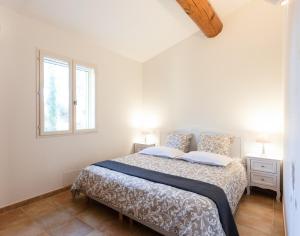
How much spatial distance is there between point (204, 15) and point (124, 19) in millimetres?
1247

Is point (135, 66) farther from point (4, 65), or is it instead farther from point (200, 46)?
point (4, 65)

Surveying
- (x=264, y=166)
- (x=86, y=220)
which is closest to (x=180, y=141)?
(x=264, y=166)

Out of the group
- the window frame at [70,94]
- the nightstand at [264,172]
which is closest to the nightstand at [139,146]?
the window frame at [70,94]

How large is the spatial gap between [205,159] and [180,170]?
50 centimetres

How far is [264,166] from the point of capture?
9.05 feet

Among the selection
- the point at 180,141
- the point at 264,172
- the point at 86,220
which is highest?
the point at 180,141

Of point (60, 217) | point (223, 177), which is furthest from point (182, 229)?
point (60, 217)

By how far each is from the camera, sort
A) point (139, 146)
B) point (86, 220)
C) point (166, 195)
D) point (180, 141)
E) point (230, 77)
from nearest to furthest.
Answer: point (166, 195) < point (86, 220) < point (230, 77) < point (180, 141) < point (139, 146)

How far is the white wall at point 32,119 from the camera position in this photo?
2346 mm

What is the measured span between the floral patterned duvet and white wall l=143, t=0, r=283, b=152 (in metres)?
0.96

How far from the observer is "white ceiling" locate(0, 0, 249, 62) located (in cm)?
251

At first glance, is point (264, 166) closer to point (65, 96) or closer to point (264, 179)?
point (264, 179)

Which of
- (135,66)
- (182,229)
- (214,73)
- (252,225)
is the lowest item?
(252,225)

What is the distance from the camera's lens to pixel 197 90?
372 centimetres
